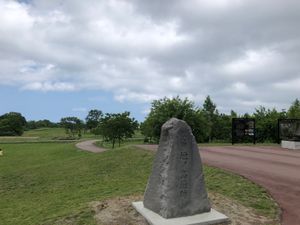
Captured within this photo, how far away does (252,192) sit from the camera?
954cm

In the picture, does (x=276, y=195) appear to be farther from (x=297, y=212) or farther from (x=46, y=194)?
(x=46, y=194)

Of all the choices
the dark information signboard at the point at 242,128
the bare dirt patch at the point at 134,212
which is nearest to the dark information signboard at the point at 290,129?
the dark information signboard at the point at 242,128

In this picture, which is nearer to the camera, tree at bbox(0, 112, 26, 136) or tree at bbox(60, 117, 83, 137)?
tree at bbox(60, 117, 83, 137)

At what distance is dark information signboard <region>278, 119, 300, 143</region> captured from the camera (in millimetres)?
24513

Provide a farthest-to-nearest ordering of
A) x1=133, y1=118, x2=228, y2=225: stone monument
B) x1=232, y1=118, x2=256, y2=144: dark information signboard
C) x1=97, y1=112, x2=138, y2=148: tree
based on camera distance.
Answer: x1=97, y1=112, x2=138, y2=148: tree, x1=232, y1=118, x2=256, y2=144: dark information signboard, x1=133, y1=118, x2=228, y2=225: stone monument

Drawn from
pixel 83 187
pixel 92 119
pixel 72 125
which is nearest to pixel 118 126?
pixel 83 187

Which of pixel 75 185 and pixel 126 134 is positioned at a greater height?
pixel 126 134

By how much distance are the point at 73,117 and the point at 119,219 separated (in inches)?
3303

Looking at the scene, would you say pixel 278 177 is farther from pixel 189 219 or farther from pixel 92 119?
pixel 92 119

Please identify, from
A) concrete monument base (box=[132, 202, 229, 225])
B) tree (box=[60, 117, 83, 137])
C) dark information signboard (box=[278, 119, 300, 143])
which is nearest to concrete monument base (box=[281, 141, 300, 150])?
dark information signboard (box=[278, 119, 300, 143])

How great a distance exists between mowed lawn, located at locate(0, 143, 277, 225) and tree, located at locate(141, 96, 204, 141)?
12592 mm

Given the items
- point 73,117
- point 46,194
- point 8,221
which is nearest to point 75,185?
point 46,194

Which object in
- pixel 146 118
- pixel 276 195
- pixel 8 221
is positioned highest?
pixel 146 118

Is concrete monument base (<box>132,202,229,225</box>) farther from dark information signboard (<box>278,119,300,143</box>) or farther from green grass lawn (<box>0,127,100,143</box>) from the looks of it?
green grass lawn (<box>0,127,100,143</box>)
